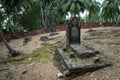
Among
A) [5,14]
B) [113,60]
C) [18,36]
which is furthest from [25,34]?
[113,60]

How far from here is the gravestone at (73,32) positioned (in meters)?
14.3

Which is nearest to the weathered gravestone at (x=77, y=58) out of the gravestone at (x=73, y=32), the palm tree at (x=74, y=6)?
the gravestone at (x=73, y=32)

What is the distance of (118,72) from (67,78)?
2.15 metres

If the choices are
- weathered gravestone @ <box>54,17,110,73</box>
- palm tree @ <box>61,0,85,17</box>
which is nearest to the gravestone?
weathered gravestone @ <box>54,17,110,73</box>

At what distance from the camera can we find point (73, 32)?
47.5ft

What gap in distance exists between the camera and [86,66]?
9.20 meters

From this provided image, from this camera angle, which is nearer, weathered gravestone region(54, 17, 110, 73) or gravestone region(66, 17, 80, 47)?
weathered gravestone region(54, 17, 110, 73)

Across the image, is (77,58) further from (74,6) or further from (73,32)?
(74,6)

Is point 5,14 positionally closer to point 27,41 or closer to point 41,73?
point 27,41

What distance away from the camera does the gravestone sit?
47.0ft

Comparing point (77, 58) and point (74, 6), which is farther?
point (74, 6)

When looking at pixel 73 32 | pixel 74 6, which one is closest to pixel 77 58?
pixel 73 32

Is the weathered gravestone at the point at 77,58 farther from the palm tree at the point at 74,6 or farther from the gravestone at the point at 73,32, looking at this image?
the palm tree at the point at 74,6

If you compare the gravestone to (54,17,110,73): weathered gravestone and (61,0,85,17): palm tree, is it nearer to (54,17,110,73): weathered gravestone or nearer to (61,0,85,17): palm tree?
(54,17,110,73): weathered gravestone
